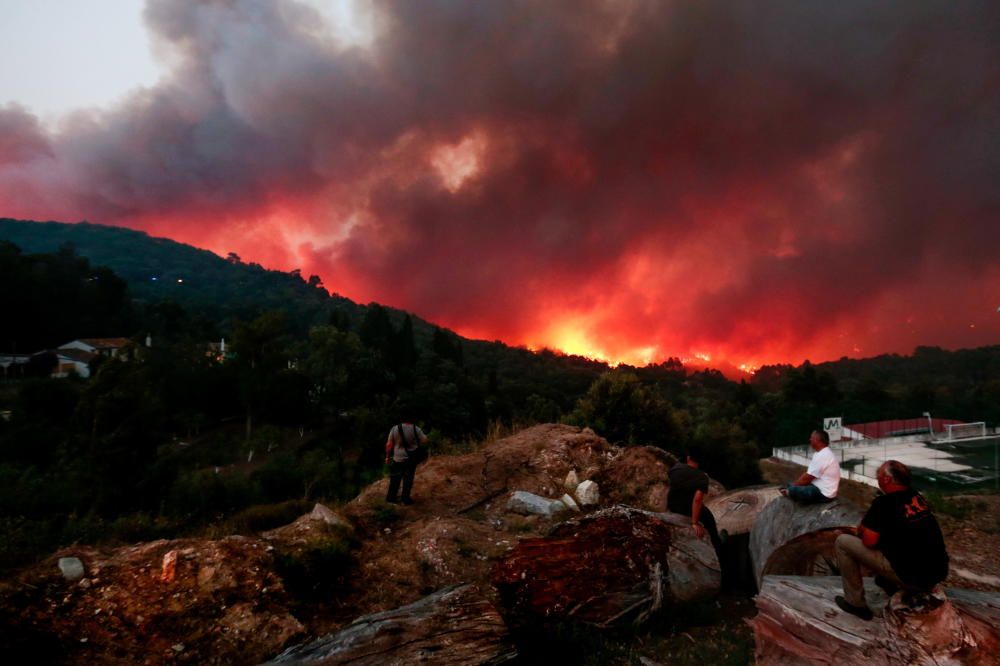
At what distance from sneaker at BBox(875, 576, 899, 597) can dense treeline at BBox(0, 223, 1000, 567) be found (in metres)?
7.78

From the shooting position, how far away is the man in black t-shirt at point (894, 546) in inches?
143

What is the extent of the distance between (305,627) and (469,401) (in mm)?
53982

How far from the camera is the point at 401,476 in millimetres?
9906

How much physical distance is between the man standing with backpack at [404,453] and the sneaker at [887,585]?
7.47m

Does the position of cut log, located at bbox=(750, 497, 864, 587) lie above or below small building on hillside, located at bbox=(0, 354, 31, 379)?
below

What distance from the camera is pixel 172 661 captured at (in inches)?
200

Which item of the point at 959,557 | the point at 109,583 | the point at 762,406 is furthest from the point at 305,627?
the point at 762,406

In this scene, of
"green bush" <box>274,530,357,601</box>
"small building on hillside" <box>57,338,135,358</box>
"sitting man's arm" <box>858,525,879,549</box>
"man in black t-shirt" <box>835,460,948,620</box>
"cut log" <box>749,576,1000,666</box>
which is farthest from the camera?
"small building on hillside" <box>57,338,135,358</box>

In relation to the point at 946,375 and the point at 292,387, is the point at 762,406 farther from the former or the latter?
the point at 292,387

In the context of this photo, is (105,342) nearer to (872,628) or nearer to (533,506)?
(533,506)

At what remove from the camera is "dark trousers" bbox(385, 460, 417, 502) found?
976cm

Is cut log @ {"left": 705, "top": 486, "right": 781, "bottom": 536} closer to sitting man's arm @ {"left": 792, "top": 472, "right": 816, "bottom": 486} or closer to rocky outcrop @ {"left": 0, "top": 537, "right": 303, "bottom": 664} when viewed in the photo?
sitting man's arm @ {"left": 792, "top": 472, "right": 816, "bottom": 486}

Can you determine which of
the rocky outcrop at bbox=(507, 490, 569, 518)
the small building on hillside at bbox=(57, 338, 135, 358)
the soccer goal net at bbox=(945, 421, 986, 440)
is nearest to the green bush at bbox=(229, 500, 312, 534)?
the rocky outcrop at bbox=(507, 490, 569, 518)

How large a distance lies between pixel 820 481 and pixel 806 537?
849 mm
